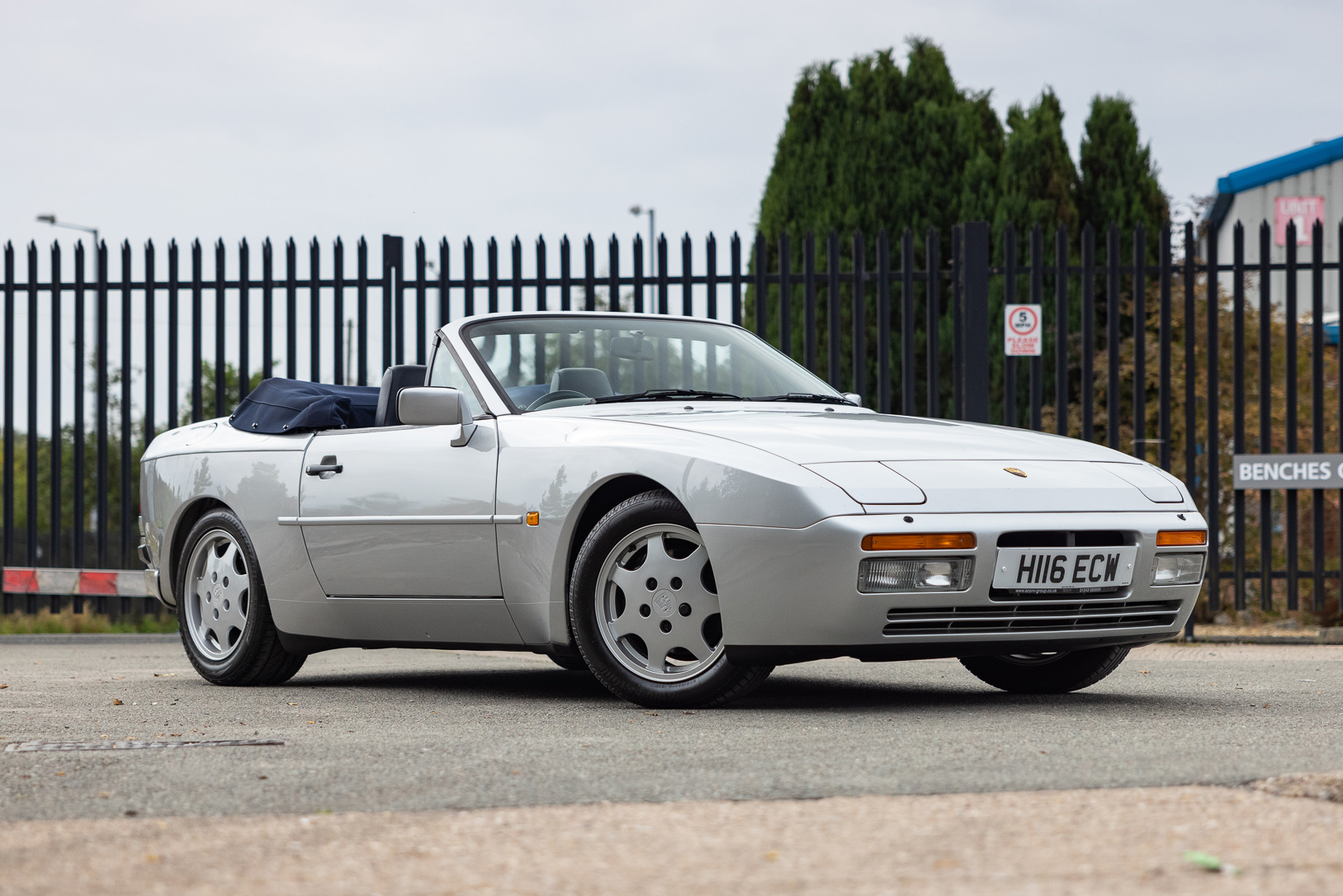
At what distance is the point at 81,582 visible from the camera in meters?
11.2

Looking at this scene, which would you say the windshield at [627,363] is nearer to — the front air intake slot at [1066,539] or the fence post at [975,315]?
the front air intake slot at [1066,539]

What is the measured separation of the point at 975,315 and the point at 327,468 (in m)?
5.55

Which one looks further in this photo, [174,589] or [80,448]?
[80,448]

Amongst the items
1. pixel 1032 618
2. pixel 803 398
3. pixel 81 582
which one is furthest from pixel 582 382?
pixel 81 582

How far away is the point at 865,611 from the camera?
16.2 feet

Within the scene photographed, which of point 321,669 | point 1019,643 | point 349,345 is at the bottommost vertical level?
point 321,669

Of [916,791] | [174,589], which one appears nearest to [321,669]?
[174,589]

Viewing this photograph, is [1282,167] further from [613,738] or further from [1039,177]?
[613,738]

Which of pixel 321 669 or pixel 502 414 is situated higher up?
pixel 502 414

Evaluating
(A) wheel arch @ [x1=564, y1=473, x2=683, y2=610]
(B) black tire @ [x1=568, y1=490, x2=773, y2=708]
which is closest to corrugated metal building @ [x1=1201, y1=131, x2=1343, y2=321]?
(A) wheel arch @ [x1=564, y1=473, x2=683, y2=610]

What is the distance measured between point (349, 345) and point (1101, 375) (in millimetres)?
10214

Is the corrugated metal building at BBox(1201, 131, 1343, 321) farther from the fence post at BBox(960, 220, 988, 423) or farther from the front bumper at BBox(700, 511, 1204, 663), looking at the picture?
the front bumper at BBox(700, 511, 1204, 663)

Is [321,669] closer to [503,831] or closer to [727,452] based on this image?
[727,452]

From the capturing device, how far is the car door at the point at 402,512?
5.84 m
